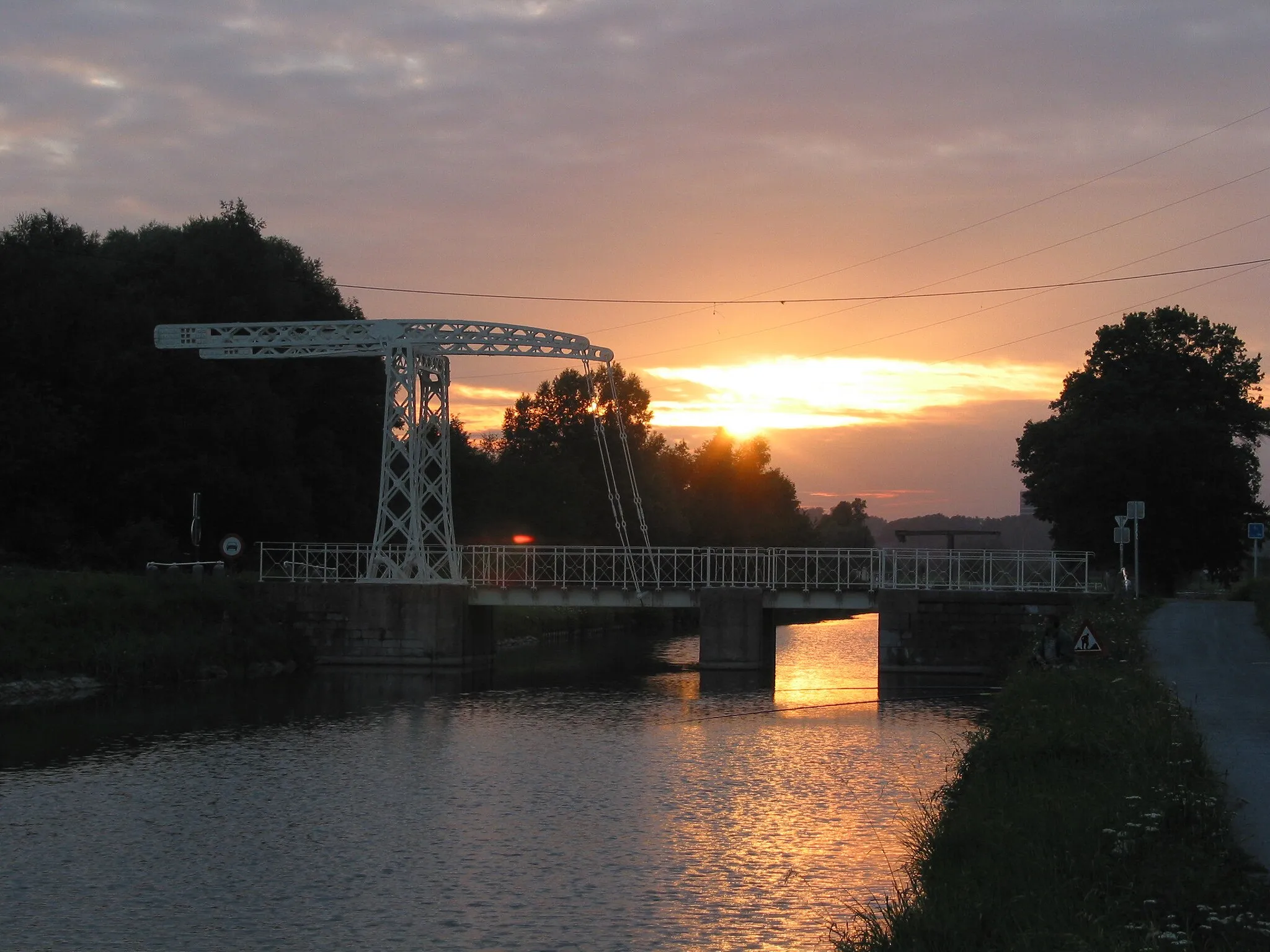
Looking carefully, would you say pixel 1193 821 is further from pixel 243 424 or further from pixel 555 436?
pixel 555 436

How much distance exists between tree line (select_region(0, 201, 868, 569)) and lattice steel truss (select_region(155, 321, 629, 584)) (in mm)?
7077

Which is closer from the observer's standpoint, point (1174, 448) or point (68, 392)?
point (68, 392)

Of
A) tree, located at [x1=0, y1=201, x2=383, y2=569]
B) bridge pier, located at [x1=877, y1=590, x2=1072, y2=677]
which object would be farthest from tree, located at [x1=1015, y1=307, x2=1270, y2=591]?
tree, located at [x1=0, y1=201, x2=383, y2=569]

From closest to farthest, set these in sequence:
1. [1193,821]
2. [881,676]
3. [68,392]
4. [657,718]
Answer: [1193,821] → [657,718] → [881,676] → [68,392]

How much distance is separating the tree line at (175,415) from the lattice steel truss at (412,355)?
708 centimetres

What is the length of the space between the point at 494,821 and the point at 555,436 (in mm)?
74258

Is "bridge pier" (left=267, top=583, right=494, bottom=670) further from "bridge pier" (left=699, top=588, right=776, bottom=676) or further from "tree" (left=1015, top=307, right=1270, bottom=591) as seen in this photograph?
"tree" (left=1015, top=307, right=1270, bottom=591)

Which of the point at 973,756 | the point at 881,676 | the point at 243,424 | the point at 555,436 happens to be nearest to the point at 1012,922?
the point at 973,756

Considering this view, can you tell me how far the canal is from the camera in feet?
48.8

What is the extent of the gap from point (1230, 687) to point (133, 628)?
92.6 feet

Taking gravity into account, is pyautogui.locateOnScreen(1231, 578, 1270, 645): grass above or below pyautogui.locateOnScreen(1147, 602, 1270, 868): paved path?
above

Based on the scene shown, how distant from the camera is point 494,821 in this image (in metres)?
20.0

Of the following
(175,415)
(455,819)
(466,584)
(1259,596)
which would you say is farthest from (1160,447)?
(455,819)

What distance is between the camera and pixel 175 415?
51094 millimetres
